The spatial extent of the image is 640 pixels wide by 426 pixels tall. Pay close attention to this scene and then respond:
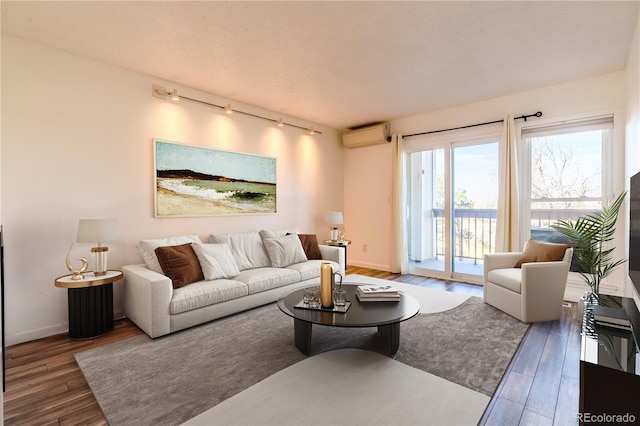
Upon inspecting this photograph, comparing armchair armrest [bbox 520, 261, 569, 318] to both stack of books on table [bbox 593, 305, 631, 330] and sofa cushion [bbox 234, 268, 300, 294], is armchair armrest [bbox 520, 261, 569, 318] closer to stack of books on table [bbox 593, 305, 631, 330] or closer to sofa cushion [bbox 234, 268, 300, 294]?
stack of books on table [bbox 593, 305, 631, 330]

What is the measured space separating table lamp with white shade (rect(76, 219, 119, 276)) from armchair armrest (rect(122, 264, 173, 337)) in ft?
0.96

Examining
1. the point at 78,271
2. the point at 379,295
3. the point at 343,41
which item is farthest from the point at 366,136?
the point at 78,271

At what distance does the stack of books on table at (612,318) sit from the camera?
1.78 m

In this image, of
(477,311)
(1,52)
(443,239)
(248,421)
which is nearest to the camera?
(248,421)

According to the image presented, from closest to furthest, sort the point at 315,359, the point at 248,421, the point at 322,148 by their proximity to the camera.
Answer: the point at 248,421 < the point at 315,359 < the point at 322,148

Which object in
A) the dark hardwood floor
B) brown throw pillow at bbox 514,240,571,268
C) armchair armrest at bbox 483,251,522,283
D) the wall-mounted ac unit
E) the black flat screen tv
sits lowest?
the dark hardwood floor

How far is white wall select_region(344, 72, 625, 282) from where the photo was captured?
140 inches

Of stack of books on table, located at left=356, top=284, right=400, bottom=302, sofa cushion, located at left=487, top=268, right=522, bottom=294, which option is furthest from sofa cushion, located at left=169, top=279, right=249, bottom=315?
sofa cushion, located at left=487, top=268, right=522, bottom=294

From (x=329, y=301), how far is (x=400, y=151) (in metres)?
3.58

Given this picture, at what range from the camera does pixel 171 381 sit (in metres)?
2.06

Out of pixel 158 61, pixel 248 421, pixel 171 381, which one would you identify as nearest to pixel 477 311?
pixel 248 421

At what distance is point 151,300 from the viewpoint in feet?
8.79

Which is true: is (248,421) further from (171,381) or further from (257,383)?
(171,381)

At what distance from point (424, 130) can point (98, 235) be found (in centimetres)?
463
